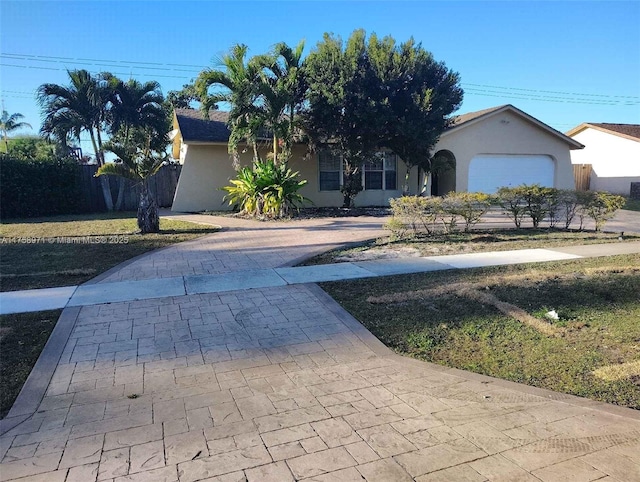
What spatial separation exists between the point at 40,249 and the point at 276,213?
7.20m

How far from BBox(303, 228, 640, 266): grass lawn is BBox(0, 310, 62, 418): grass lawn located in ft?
14.0

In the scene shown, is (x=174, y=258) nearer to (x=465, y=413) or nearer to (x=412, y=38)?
(x=465, y=413)

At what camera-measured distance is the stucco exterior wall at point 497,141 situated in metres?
20.7

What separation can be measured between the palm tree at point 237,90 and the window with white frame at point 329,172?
16.6 feet

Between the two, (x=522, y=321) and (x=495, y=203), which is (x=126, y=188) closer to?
(x=495, y=203)

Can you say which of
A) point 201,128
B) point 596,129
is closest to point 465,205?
point 201,128

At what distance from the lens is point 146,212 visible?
11.7m

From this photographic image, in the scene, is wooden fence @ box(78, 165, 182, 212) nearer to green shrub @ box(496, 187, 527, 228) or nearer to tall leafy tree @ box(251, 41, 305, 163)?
tall leafy tree @ box(251, 41, 305, 163)

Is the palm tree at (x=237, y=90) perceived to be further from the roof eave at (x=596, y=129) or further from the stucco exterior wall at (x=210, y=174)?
the roof eave at (x=596, y=129)

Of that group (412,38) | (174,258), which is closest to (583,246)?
(174,258)

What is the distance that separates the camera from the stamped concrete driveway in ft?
8.59

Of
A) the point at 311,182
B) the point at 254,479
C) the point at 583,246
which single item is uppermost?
the point at 311,182

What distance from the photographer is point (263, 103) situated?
1556 cm

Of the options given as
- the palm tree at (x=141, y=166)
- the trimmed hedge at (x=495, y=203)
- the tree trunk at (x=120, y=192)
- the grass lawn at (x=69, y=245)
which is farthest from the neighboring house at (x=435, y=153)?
the trimmed hedge at (x=495, y=203)
